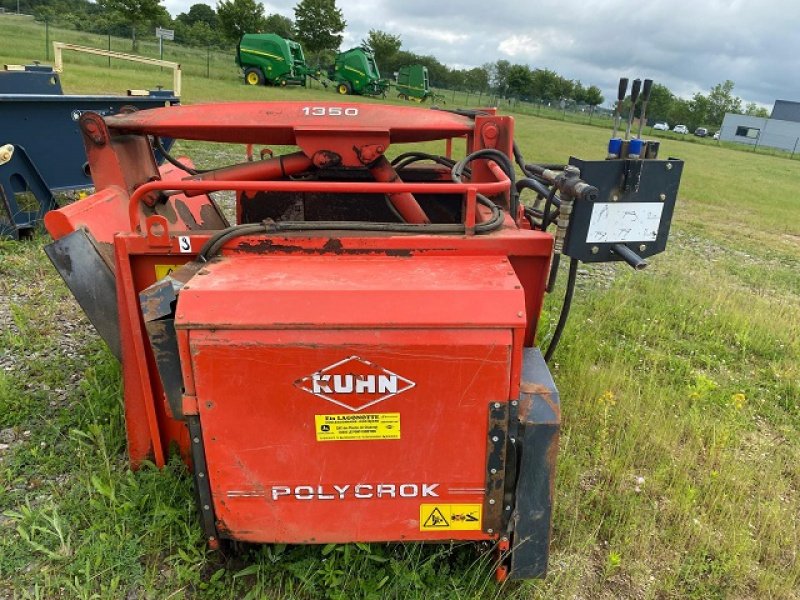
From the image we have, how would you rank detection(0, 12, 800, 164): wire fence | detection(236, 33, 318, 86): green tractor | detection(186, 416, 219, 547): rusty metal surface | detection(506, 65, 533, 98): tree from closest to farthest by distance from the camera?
1. detection(186, 416, 219, 547): rusty metal surface
2. detection(0, 12, 800, 164): wire fence
3. detection(236, 33, 318, 86): green tractor
4. detection(506, 65, 533, 98): tree

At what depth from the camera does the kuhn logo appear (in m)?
1.83

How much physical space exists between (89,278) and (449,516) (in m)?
1.77

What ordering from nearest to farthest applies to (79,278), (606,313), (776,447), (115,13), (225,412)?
1. (225,412)
2. (79,278)
3. (776,447)
4. (606,313)
5. (115,13)

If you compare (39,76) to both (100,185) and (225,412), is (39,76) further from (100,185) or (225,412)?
(225,412)

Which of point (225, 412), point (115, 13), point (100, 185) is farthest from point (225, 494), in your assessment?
point (115, 13)

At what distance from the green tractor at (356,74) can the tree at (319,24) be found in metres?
9.13

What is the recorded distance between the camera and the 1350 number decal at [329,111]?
268 centimetres

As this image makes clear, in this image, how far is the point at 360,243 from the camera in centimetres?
216

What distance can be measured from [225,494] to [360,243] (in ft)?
3.17

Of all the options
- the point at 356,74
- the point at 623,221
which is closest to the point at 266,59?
the point at 356,74

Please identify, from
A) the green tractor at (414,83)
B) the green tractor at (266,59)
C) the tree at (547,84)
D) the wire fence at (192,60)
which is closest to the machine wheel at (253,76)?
the green tractor at (266,59)

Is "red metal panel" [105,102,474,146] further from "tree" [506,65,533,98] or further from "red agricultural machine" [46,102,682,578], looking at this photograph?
"tree" [506,65,533,98]

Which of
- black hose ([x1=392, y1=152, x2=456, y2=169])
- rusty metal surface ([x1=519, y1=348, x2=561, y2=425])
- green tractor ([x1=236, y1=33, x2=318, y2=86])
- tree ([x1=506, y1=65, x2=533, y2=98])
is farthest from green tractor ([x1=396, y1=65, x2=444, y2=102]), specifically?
rusty metal surface ([x1=519, y1=348, x2=561, y2=425])

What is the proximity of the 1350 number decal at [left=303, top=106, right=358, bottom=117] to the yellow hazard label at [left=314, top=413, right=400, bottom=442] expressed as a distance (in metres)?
1.43
